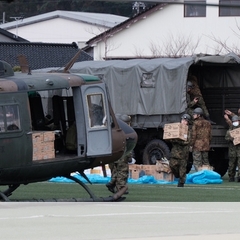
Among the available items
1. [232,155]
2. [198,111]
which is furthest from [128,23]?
[232,155]

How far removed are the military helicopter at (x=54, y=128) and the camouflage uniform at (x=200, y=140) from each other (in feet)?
21.9

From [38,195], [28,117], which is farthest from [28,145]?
[38,195]

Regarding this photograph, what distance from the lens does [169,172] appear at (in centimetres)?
2241

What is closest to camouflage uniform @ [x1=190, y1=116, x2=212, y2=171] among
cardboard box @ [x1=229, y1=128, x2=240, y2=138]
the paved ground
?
cardboard box @ [x1=229, y1=128, x2=240, y2=138]

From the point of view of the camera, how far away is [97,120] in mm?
16109

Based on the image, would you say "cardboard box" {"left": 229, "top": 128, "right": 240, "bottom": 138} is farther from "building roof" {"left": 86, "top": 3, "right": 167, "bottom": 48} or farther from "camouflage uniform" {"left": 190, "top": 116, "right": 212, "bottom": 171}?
"building roof" {"left": 86, "top": 3, "right": 167, "bottom": 48}

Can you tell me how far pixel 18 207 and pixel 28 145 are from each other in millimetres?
2639

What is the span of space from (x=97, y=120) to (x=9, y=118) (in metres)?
1.84

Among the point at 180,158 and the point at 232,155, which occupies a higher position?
the point at 180,158

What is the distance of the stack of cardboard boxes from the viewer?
15320 mm

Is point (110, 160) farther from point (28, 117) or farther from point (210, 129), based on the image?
point (210, 129)

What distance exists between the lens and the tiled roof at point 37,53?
31.4 metres

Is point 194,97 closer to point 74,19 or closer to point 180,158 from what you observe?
point 180,158

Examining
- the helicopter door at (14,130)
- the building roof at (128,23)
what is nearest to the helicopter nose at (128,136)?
the helicopter door at (14,130)
